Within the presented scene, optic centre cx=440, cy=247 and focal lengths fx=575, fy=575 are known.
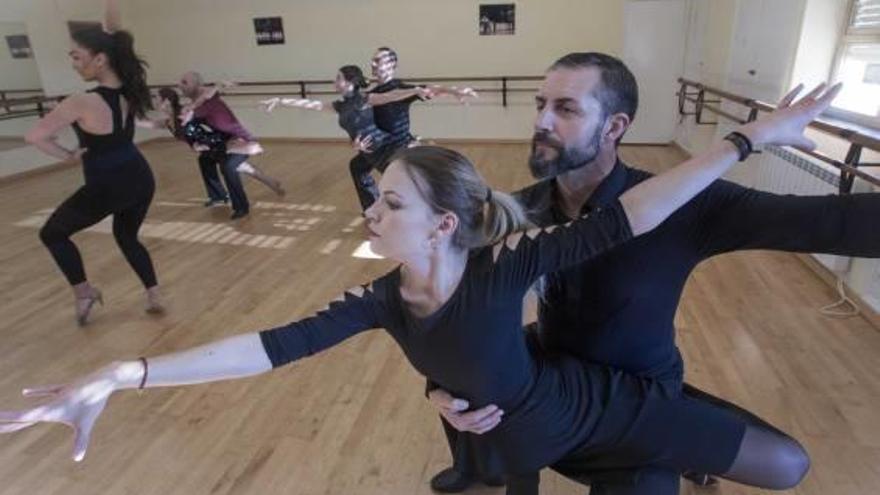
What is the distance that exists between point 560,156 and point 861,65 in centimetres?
349

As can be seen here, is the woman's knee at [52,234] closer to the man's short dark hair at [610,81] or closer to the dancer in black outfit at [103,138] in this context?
the dancer in black outfit at [103,138]

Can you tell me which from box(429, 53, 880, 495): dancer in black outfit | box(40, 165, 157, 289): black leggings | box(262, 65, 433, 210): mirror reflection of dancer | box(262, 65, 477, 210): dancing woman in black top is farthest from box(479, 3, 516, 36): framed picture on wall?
box(429, 53, 880, 495): dancer in black outfit

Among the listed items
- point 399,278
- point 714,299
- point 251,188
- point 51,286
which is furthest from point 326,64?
point 399,278

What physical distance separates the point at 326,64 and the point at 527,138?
3.17 metres

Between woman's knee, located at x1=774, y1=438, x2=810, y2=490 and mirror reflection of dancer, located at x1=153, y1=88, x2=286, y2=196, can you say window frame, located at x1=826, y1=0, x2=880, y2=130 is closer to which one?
woman's knee, located at x1=774, y1=438, x2=810, y2=490

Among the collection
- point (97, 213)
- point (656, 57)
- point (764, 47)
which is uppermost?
point (764, 47)

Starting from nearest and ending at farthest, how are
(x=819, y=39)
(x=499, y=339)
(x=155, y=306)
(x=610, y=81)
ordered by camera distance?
1. (x=499, y=339)
2. (x=610, y=81)
3. (x=155, y=306)
4. (x=819, y=39)

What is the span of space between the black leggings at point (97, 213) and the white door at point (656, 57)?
6078 mm

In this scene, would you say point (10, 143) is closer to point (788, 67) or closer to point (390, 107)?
point (390, 107)

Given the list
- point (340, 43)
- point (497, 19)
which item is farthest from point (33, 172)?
point (497, 19)

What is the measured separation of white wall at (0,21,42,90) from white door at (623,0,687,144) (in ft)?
25.1

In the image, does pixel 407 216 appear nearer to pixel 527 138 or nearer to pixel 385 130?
pixel 385 130

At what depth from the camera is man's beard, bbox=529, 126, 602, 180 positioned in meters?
1.29

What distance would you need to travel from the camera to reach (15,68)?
23.6ft
